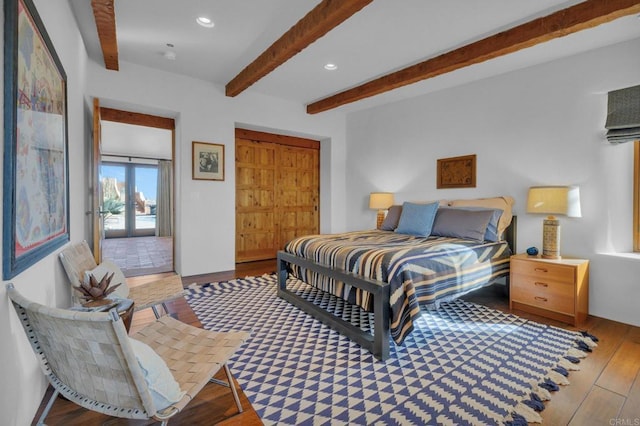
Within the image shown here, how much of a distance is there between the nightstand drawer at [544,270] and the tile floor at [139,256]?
4552mm

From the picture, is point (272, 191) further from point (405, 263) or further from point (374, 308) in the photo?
point (374, 308)

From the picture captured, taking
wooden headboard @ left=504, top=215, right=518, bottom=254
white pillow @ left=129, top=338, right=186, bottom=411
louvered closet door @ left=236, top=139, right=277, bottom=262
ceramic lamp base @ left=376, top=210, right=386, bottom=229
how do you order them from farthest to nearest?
louvered closet door @ left=236, top=139, right=277, bottom=262, ceramic lamp base @ left=376, top=210, right=386, bottom=229, wooden headboard @ left=504, top=215, right=518, bottom=254, white pillow @ left=129, top=338, right=186, bottom=411

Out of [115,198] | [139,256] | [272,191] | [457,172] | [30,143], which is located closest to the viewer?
[30,143]

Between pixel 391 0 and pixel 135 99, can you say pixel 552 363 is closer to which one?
pixel 391 0

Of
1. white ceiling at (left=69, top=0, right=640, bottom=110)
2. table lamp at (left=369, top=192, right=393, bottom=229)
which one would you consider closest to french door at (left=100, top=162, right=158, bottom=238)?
white ceiling at (left=69, top=0, right=640, bottom=110)

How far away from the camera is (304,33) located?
A: 2.73 m

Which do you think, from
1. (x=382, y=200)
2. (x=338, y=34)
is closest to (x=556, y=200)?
(x=382, y=200)

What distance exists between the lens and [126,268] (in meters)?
5.00

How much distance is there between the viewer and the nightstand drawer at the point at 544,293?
280 centimetres

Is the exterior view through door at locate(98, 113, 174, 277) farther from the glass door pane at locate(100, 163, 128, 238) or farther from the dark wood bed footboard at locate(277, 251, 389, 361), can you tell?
the dark wood bed footboard at locate(277, 251, 389, 361)

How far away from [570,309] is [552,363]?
0.94 metres

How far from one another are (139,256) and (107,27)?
14.5 feet

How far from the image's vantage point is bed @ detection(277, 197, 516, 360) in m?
2.24

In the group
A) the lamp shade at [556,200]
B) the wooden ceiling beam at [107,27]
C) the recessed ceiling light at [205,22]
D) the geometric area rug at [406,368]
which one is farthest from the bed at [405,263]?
the wooden ceiling beam at [107,27]
